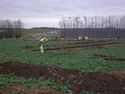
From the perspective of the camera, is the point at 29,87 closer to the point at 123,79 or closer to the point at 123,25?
the point at 123,79

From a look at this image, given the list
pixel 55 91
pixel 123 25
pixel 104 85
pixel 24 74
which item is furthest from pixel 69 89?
pixel 123 25

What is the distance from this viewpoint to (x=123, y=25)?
142 meters

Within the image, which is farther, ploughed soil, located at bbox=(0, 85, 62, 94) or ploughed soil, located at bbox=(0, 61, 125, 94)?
ploughed soil, located at bbox=(0, 61, 125, 94)

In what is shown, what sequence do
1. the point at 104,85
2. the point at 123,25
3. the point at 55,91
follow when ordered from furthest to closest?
the point at 123,25 → the point at 104,85 → the point at 55,91

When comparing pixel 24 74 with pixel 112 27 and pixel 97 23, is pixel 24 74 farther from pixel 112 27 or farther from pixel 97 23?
pixel 97 23

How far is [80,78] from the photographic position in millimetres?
13070

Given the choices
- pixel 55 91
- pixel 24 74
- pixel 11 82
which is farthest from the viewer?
pixel 24 74

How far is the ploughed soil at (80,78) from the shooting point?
11.7m

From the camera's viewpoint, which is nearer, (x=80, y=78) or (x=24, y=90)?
(x=24, y=90)

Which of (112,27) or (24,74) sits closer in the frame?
(24,74)

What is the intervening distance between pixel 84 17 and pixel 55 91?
434ft

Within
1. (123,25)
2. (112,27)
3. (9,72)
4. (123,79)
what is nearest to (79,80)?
(123,79)

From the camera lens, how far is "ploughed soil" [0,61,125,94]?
38.4 ft

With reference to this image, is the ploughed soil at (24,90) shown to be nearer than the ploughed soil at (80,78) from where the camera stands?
Yes
